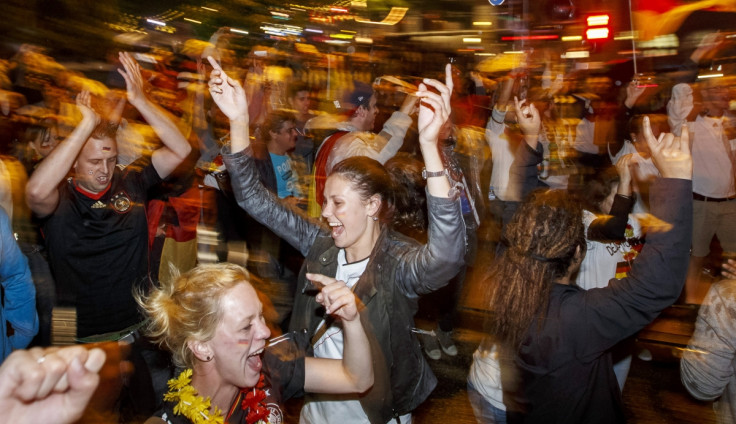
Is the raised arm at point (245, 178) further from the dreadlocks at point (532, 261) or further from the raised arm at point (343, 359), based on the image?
the dreadlocks at point (532, 261)

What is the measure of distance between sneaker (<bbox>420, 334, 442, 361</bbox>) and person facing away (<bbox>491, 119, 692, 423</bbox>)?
2434 millimetres

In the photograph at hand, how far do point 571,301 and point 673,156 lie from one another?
653mm

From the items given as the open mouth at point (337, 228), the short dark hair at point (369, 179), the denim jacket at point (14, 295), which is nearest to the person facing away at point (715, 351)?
the short dark hair at point (369, 179)

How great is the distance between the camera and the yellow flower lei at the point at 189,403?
1.94 meters

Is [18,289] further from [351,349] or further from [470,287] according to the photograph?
[470,287]

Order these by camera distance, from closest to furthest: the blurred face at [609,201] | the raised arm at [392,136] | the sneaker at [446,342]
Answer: the blurred face at [609,201], the raised arm at [392,136], the sneaker at [446,342]

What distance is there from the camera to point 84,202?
320 cm

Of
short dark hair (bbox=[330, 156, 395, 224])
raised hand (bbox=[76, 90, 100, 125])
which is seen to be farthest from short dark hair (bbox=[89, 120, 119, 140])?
short dark hair (bbox=[330, 156, 395, 224])

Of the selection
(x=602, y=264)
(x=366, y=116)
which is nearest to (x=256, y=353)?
(x=602, y=264)

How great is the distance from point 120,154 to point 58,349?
2.94 meters

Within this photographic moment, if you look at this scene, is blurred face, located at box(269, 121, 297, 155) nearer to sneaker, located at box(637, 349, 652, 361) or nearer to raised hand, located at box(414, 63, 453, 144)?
raised hand, located at box(414, 63, 453, 144)

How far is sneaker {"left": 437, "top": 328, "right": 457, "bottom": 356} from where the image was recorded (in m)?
4.90

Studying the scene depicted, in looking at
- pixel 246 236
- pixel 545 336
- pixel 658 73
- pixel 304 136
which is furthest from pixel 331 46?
pixel 545 336

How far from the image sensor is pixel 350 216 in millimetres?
2664
